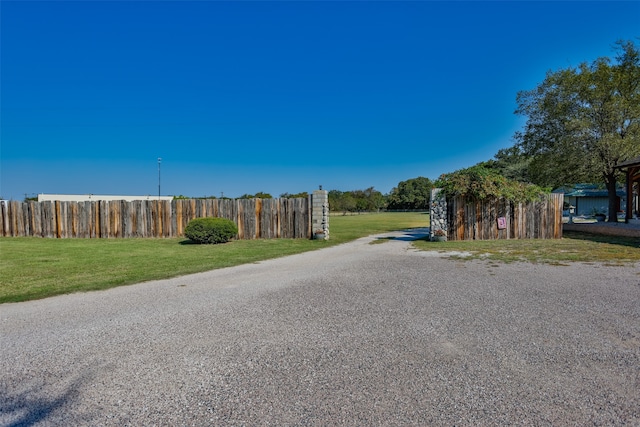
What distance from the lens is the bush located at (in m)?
13.4

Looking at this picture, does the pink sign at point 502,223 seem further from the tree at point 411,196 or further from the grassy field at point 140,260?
the tree at point 411,196

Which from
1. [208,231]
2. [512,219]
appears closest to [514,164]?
[512,219]

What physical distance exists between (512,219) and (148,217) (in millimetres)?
15720

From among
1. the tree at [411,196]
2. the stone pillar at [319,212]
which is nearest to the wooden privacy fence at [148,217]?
the stone pillar at [319,212]

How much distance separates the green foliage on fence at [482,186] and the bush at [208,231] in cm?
851

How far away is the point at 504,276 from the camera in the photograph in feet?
22.2

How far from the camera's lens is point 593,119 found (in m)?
17.5

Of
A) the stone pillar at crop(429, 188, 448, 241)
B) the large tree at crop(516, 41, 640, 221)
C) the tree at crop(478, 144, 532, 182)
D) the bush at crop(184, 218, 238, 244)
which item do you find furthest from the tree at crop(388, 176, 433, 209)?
the bush at crop(184, 218, 238, 244)

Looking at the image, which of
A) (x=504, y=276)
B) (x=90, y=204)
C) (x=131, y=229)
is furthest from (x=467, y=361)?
(x=90, y=204)

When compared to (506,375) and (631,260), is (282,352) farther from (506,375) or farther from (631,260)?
(631,260)

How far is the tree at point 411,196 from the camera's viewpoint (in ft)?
244

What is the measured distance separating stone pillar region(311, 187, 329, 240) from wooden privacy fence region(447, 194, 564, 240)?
539 cm

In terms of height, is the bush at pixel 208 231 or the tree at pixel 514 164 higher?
the tree at pixel 514 164

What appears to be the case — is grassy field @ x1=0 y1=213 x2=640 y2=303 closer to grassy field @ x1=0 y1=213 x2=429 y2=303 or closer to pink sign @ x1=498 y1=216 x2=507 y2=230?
grassy field @ x1=0 y1=213 x2=429 y2=303
